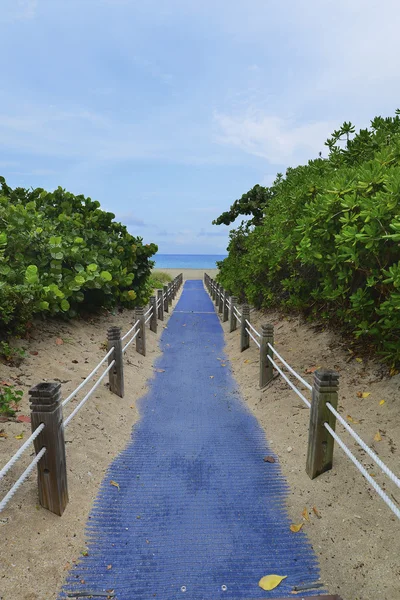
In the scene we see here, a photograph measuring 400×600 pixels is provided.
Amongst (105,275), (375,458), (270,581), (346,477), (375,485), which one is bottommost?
(270,581)

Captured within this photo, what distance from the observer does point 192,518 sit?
3002 millimetres

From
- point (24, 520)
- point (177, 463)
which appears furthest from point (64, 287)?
point (24, 520)

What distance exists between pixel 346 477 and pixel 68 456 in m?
2.59

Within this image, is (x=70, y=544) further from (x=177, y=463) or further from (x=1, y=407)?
(x=1, y=407)

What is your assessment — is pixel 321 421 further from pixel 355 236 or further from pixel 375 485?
pixel 355 236

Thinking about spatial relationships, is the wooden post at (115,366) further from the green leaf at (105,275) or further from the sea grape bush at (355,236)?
the sea grape bush at (355,236)

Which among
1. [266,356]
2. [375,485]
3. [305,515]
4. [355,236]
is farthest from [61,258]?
[375,485]

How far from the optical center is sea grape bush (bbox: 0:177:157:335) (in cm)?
597

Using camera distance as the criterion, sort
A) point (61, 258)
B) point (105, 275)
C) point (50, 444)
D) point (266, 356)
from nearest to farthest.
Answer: point (50, 444) → point (266, 356) → point (61, 258) → point (105, 275)

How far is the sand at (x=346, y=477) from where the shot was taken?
244 cm

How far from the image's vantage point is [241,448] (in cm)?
416

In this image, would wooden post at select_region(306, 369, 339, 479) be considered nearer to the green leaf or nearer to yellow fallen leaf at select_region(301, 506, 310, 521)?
yellow fallen leaf at select_region(301, 506, 310, 521)

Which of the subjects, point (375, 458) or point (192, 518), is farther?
point (192, 518)

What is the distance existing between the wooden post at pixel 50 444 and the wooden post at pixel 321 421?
2154mm
